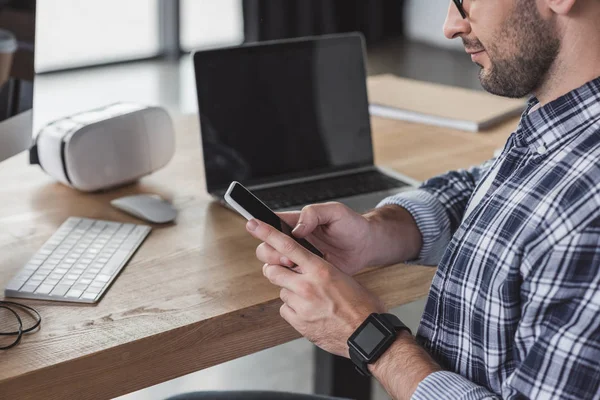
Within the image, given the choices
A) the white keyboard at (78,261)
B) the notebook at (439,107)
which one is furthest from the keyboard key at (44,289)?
the notebook at (439,107)

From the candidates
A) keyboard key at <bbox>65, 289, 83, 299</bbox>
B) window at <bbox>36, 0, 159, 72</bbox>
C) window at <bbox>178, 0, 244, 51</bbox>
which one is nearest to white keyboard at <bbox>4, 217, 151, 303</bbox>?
keyboard key at <bbox>65, 289, 83, 299</bbox>

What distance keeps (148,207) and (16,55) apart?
1.09 ft

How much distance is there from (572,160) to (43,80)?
4.53 meters

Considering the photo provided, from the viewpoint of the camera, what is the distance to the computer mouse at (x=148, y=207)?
1.38 meters

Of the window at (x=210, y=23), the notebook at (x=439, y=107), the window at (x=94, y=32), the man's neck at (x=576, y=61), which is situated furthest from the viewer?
the window at (x=210, y=23)

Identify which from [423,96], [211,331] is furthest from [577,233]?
[423,96]

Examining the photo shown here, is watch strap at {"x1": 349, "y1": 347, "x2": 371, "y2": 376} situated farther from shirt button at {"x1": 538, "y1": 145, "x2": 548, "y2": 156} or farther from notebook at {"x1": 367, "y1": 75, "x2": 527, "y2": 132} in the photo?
notebook at {"x1": 367, "y1": 75, "x2": 527, "y2": 132}

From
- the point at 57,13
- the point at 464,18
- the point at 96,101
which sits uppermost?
the point at 464,18

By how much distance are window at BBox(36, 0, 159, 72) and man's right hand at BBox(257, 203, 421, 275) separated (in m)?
4.27

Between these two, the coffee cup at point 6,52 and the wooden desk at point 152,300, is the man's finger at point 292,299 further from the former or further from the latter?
the coffee cup at point 6,52

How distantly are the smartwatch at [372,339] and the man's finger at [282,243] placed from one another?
0.10m

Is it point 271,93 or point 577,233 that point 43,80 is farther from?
point 577,233

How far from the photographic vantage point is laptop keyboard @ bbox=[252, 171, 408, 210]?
1.50 metres

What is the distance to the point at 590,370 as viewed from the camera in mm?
855
